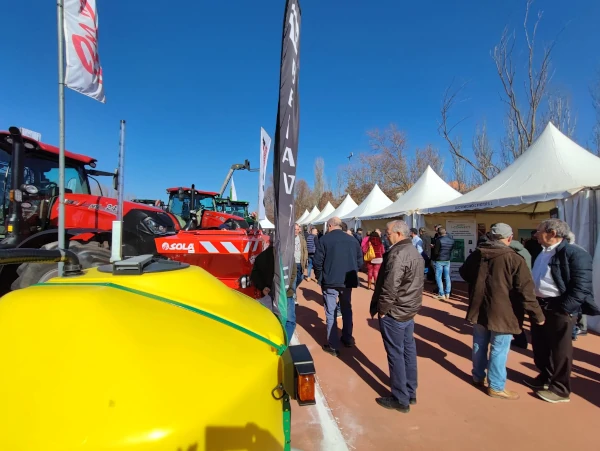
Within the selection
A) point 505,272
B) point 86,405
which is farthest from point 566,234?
point 86,405

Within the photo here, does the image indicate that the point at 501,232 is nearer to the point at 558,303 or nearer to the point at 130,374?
the point at 558,303

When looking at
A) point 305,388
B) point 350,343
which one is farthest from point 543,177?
point 305,388

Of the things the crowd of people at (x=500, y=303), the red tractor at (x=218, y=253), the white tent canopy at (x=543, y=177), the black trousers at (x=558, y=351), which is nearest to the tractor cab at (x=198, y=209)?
the red tractor at (x=218, y=253)

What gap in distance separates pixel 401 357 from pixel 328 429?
943mm

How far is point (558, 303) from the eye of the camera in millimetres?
3262

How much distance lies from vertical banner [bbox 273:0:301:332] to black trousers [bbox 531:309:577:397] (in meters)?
2.85

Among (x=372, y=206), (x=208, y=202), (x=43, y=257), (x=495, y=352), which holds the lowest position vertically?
(x=495, y=352)

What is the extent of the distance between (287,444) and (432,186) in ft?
38.4

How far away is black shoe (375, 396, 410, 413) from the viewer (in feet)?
10.00

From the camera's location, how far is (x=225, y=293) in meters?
1.71

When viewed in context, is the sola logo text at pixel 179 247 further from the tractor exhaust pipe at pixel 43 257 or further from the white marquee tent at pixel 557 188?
the white marquee tent at pixel 557 188

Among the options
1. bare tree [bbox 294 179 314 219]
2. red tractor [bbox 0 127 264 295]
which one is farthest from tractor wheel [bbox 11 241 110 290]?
bare tree [bbox 294 179 314 219]

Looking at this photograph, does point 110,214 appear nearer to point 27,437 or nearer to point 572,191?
point 27,437

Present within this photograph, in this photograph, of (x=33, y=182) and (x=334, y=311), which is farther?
(x=33, y=182)
